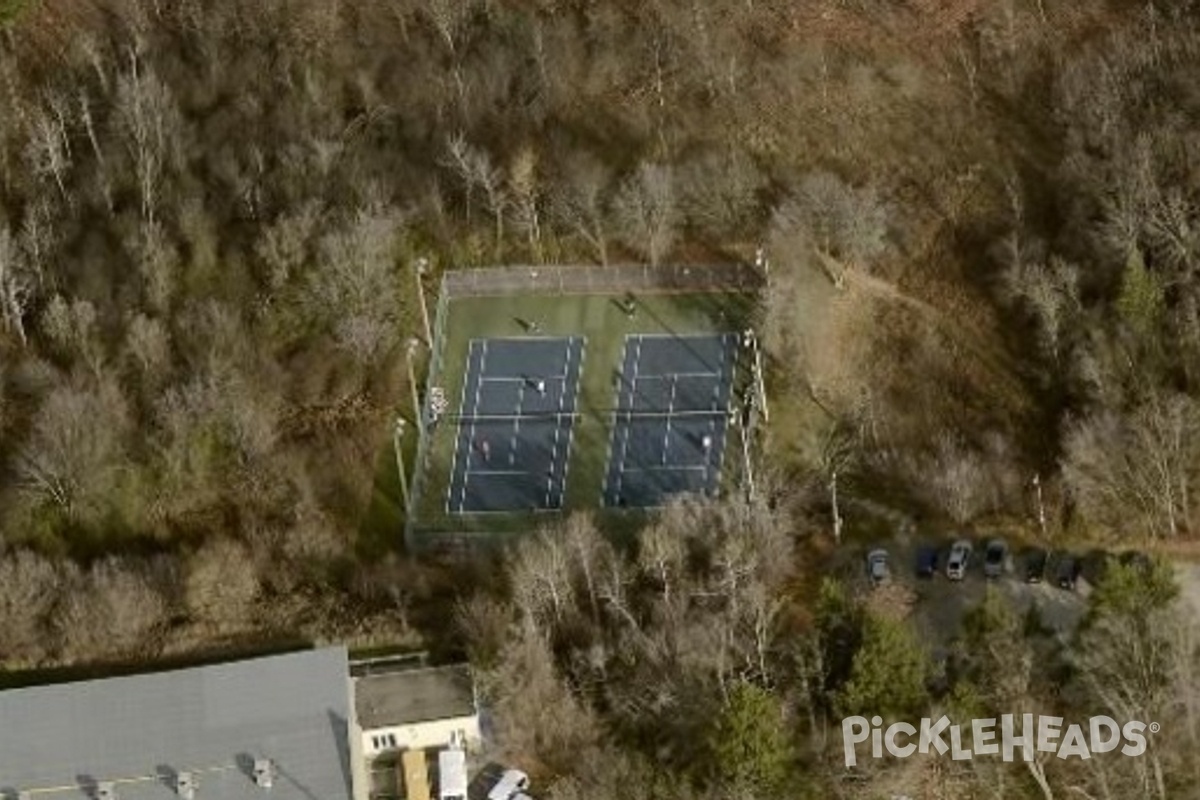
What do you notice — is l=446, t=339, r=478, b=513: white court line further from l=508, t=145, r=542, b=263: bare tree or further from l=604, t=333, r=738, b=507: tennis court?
l=604, t=333, r=738, b=507: tennis court

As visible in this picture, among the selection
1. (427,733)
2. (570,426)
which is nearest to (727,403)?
(570,426)

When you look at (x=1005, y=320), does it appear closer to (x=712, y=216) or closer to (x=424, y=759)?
(x=712, y=216)

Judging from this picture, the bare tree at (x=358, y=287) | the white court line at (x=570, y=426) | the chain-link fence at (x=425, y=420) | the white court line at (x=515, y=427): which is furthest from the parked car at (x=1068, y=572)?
the bare tree at (x=358, y=287)

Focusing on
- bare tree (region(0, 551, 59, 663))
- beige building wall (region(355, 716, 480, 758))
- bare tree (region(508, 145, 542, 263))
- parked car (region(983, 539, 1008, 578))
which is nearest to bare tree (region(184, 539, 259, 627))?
bare tree (region(0, 551, 59, 663))

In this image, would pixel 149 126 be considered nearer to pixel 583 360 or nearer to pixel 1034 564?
pixel 583 360

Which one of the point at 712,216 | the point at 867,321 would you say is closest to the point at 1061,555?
the point at 867,321
